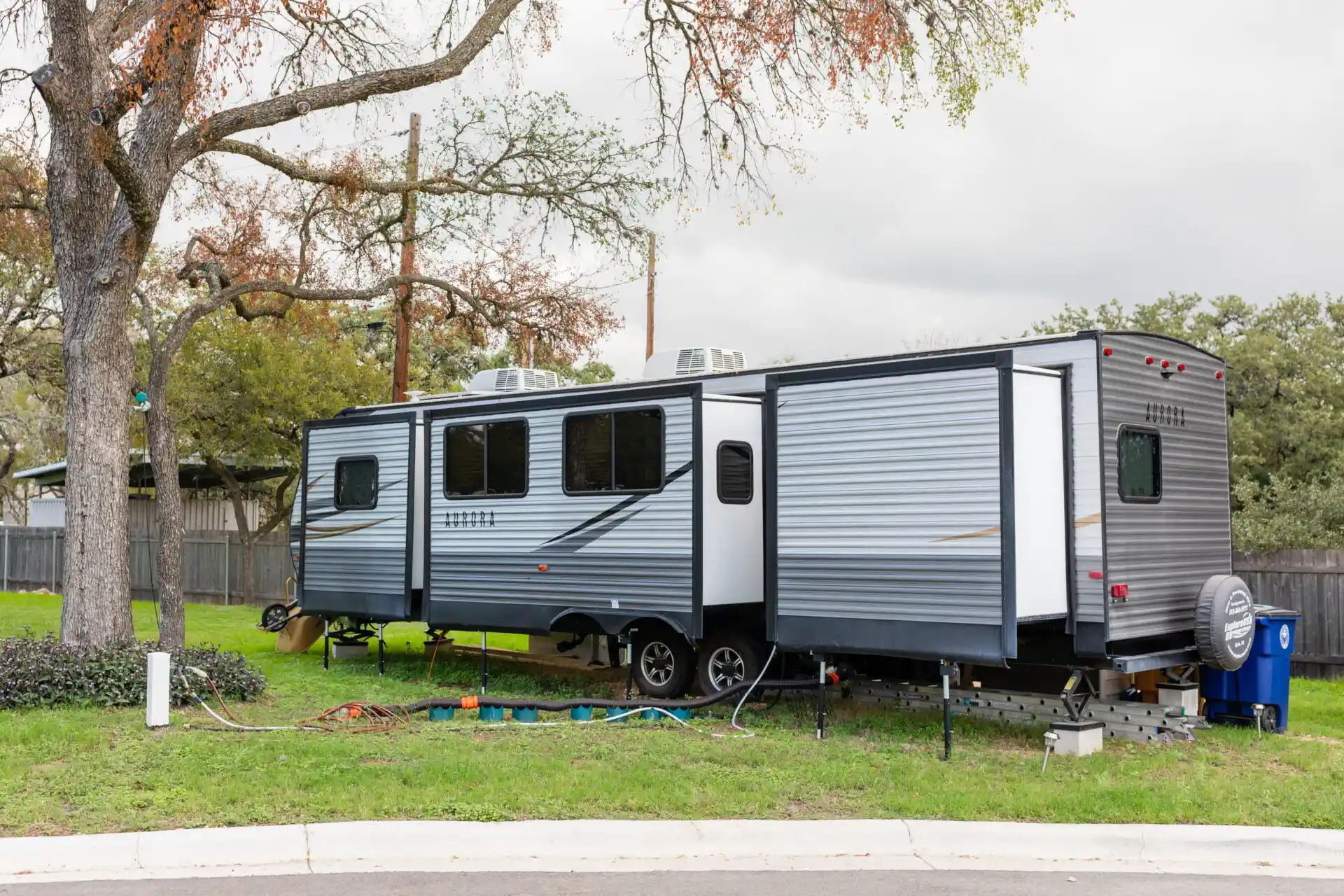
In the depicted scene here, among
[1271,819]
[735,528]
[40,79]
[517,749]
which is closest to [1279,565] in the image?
[735,528]

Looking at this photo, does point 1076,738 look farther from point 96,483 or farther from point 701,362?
point 96,483

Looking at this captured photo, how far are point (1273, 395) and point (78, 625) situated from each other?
A: 83.0 feet

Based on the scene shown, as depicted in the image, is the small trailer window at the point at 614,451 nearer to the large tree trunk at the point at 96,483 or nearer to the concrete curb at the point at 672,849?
the large tree trunk at the point at 96,483

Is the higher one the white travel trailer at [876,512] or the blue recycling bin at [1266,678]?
the white travel trailer at [876,512]

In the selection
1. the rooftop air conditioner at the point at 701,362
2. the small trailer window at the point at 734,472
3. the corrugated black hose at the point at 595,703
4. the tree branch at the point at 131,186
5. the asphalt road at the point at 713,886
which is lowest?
the asphalt road at the point at 713,886

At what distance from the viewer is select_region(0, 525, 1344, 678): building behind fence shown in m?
14.3

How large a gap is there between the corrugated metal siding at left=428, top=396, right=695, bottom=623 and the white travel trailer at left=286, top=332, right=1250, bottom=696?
0.02 metres

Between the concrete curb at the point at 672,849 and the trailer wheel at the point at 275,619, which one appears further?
the trailer wheel at the point at 275,619

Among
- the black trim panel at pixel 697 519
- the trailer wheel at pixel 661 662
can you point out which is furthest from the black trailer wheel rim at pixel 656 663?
the black trim panel at pixel 697 519

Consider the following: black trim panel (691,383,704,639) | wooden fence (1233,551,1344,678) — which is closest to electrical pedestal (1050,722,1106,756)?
black trim panel (691,383,704,639)

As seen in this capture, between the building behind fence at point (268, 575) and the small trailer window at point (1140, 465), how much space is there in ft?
16.5

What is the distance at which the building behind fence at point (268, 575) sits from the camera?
14273mm

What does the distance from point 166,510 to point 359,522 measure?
224 cm

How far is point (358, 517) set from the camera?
15.3 m
